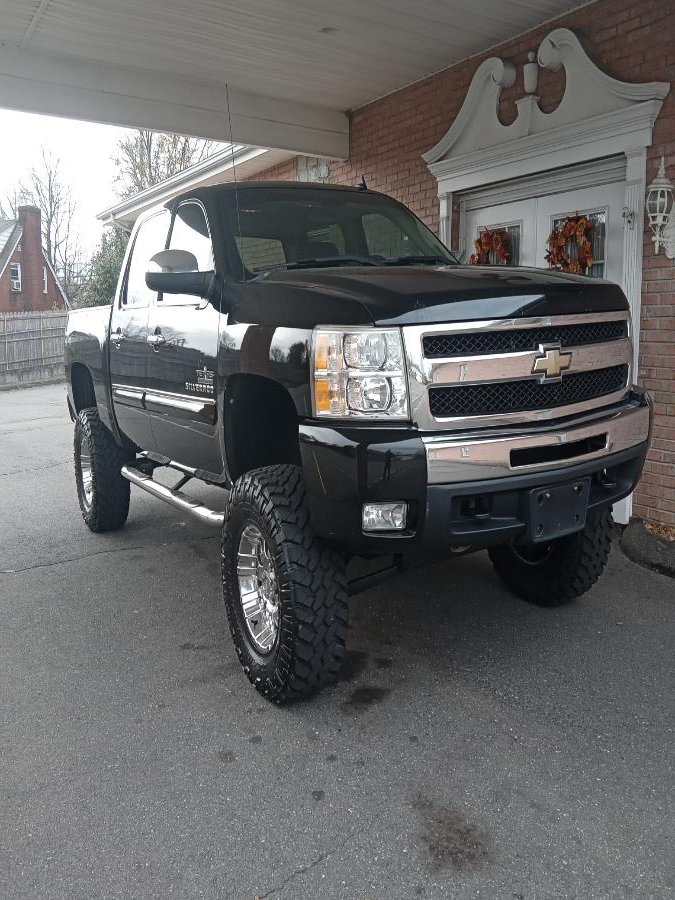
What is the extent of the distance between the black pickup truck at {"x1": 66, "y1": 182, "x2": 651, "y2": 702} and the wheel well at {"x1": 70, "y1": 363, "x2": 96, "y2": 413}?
87.4 inches

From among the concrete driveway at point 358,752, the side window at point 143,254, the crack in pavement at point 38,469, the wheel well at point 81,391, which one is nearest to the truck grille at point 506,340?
the concrete driveway at point 358,752

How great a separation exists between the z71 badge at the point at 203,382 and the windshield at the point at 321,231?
0.52 metres

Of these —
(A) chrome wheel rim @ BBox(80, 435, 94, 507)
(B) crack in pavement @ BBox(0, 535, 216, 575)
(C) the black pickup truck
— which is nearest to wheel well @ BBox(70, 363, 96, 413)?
(A) chrome wheel rim @ BBox(80, 435, 94, 507)

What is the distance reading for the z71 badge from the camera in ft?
12.4

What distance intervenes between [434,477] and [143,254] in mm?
3170

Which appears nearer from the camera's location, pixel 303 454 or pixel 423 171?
pixel 303 454

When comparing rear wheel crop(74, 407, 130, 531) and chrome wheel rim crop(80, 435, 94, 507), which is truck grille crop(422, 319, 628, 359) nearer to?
rear wheel crop(74, 407, 130, 531)

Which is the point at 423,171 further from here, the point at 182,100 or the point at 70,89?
→ the point at 70,89

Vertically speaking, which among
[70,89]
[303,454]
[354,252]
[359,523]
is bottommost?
[359,523]

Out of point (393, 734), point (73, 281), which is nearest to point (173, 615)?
point (393, 734)

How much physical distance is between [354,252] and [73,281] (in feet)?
141

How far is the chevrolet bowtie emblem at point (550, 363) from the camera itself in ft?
9.84

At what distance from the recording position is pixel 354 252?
4328 mm

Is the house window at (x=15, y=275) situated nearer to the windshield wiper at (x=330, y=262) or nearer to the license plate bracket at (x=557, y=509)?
the windshield wiper at (x=330, y=262)
